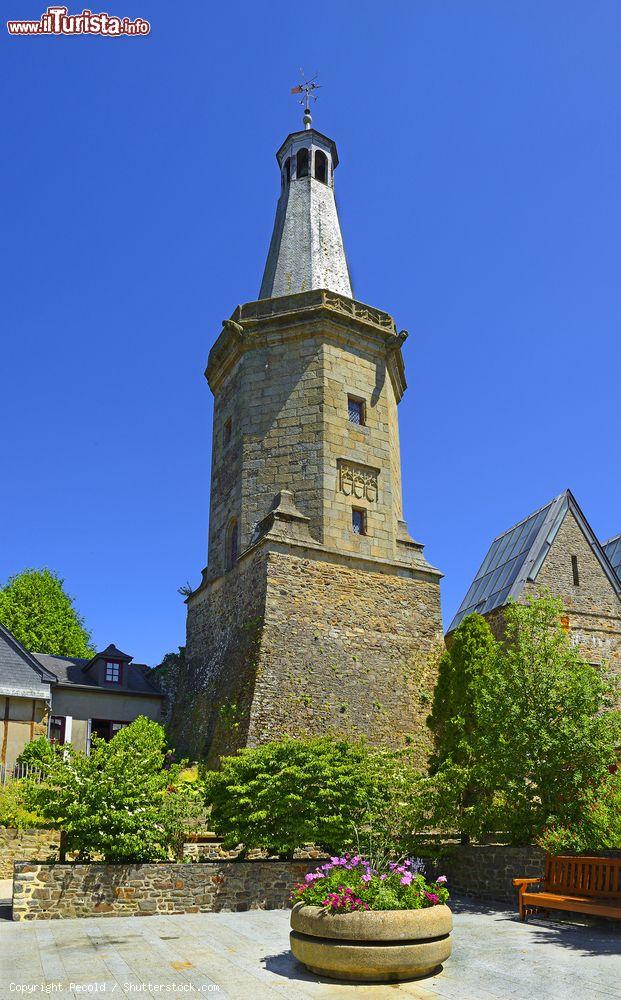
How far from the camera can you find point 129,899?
1048 cm

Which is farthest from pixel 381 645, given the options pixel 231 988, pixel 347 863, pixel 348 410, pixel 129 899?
pixel 231 988

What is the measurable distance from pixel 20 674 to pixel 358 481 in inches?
402

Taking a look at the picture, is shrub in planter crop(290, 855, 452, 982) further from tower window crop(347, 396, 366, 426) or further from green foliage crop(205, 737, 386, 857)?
tower window crop(347, 396, 366, 426)

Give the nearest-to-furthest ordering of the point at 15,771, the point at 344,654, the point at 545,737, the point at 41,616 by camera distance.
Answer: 1. the point at 545,737
2. the point at 344,654
3. the point at 15,771
4. the point at 41,616

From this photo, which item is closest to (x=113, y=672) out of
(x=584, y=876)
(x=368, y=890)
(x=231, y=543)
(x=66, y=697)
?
(x=66, y=697)

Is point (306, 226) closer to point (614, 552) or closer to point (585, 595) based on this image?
point (585, 595)

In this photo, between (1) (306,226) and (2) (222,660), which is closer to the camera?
(2) (222,660)

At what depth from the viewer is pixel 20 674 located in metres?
19.7

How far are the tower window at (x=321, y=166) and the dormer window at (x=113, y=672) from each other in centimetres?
1694

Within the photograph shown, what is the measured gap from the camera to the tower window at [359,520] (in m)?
19.5

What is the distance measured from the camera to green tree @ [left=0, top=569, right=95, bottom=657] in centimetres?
3259

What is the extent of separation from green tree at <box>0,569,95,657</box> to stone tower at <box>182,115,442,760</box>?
13303 millimetres

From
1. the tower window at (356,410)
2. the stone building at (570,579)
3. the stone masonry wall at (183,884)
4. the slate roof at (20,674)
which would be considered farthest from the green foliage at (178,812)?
the tower window at (356,410)

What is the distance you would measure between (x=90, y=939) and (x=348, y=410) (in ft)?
46.9
